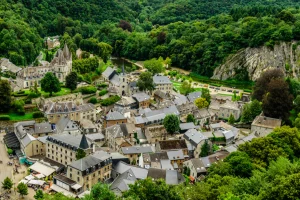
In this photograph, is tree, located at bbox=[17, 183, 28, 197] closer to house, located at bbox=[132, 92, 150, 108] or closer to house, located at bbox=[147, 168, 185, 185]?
house, located at bbox=[147, 168, 185, 185]

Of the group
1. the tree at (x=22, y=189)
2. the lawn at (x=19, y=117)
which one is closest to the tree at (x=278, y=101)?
the lawn at (x=19, y=117)

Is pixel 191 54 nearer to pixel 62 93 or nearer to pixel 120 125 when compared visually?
pixel 62 93

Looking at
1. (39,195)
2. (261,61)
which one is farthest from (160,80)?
(39,195)

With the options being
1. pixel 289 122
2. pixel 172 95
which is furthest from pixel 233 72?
pixel 289 122

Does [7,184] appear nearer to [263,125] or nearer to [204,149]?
[204,149]

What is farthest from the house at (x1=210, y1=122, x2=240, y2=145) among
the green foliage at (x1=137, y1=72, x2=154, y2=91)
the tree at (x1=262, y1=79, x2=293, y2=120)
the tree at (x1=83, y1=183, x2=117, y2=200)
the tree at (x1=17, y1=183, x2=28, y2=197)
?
the tree at (x1=83, y1=183, x2=117, y2=200)
